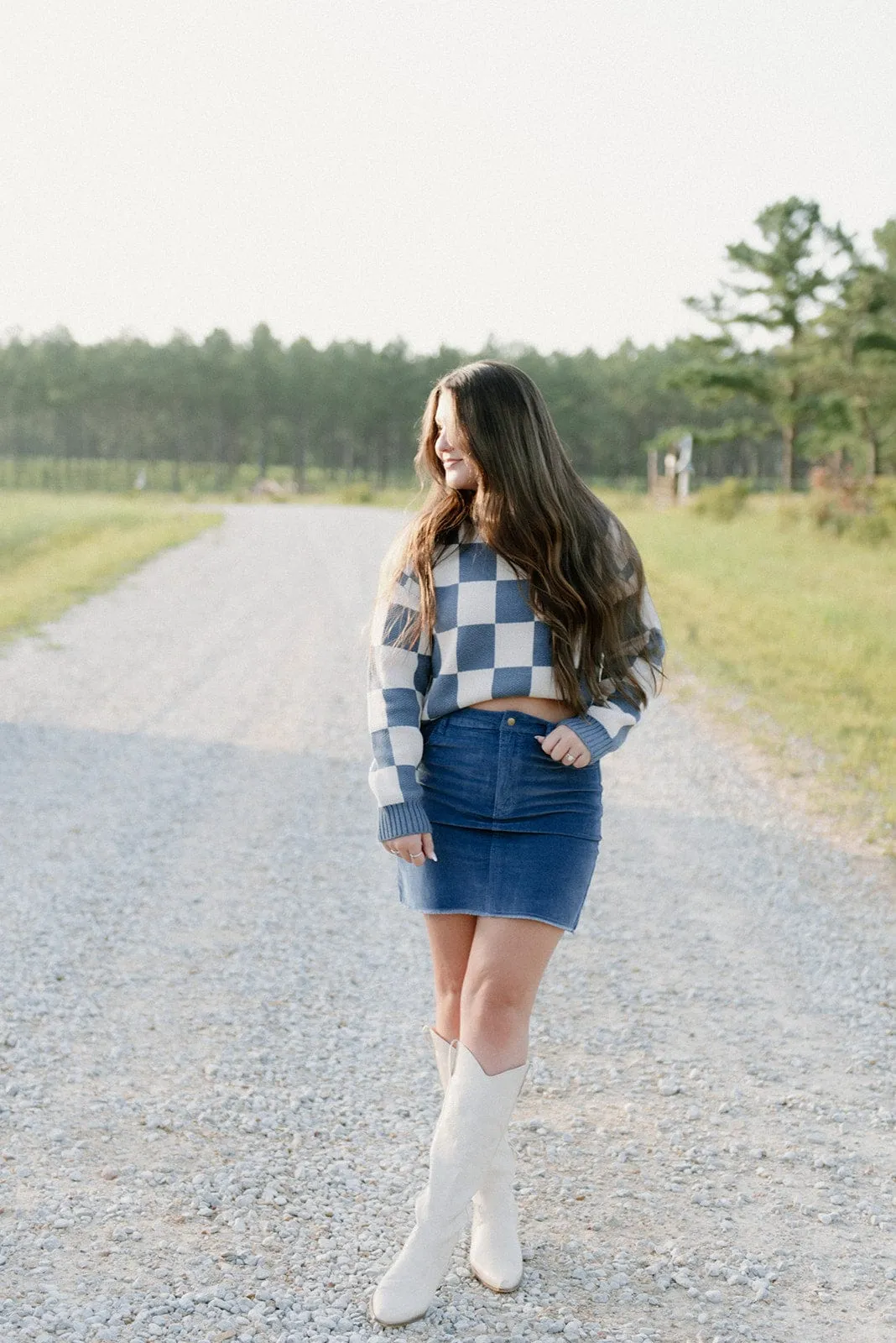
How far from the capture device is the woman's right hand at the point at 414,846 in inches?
95.0

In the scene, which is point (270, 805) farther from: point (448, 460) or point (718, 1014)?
point (448, 460)

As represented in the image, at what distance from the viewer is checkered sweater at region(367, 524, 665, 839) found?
243 centimetres

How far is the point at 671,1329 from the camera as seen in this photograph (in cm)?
241

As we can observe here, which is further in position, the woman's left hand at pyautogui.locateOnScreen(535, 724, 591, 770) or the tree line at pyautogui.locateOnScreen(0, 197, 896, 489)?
the tree line at pyautogui.locateOnScreen(0, 197, 896, 489)

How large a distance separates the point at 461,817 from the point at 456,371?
2.91ft

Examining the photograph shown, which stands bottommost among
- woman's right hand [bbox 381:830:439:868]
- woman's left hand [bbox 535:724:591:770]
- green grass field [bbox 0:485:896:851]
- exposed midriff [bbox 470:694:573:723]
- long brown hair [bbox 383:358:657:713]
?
green grass field [bbox 0:485:896:851]

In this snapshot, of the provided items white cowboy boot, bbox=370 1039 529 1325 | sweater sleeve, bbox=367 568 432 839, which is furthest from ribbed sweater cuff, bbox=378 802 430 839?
white cowboy boot, bbox=370 1039 529 1325

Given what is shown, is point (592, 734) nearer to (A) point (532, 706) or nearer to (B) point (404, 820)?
(A) point (532, 706)

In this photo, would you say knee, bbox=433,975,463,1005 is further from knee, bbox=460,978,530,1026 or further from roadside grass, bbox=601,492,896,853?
roadside grass, bbox=601,492,896,853

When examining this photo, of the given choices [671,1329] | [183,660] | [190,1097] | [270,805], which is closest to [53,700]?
[183,660]

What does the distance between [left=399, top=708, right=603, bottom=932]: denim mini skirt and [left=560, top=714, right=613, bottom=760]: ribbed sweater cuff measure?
0.04 m

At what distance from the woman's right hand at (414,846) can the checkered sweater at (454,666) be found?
0.05 feet

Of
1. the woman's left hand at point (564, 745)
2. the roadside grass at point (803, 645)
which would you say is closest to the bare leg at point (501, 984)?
the woman's left hand at point (564, 745)

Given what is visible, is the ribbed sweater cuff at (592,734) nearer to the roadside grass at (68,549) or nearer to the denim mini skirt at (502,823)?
the denim mini skirt at (502,823)
